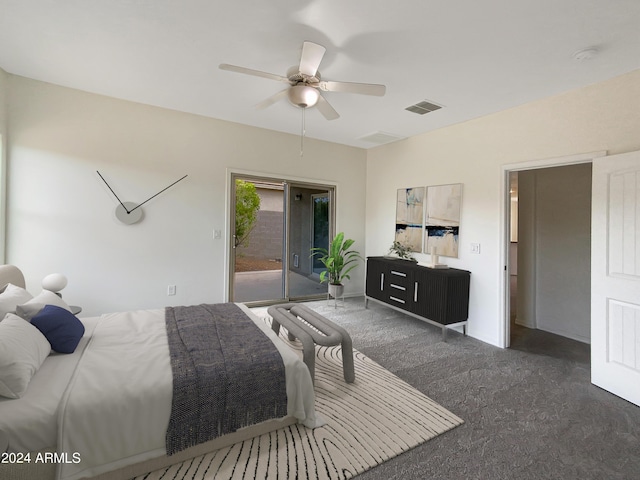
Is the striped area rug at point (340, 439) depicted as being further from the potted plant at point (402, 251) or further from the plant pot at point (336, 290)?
the potted plant at point (402, 251)

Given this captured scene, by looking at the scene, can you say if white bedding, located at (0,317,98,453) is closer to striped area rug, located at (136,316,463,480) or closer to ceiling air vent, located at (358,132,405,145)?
striped area rug, located at (136,316,463,480)

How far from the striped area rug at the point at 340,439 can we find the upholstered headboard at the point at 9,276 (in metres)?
2.08

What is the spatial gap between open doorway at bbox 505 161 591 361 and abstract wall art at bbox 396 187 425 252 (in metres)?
1.21

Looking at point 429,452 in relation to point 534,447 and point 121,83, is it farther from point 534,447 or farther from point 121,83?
point 121,83

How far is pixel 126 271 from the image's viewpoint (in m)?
3.64

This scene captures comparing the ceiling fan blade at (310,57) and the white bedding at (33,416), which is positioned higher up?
the ceiling fan blade at (310,57)

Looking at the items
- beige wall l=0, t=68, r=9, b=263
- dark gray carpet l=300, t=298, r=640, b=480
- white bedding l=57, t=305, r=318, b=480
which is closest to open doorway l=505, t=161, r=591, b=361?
dark gray carpet l=300, t=298, r=640, b=480

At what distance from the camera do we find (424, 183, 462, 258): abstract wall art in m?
3.94

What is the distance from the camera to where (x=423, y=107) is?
347cm

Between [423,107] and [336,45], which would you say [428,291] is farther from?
[336,45]

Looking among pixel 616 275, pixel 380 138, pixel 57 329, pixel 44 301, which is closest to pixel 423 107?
pixel 380 138

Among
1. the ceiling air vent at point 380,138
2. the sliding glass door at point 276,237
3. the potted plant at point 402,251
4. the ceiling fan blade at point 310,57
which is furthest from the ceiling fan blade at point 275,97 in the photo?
the potted plant at point 402,251

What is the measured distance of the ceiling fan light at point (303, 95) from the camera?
94.5 inches

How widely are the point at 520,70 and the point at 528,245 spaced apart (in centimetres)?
245
